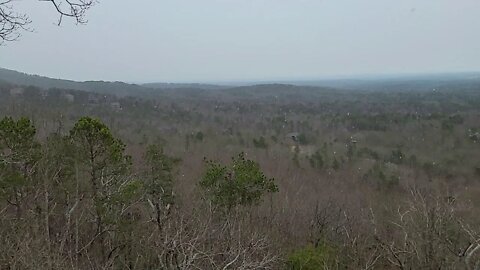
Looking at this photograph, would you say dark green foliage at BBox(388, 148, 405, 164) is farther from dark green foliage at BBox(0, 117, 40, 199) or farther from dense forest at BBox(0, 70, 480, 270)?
dark green foliage at BBox(0, 117, 40, 199)

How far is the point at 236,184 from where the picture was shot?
13.6 m

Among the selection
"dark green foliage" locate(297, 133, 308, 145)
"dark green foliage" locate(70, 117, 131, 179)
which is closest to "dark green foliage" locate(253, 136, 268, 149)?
"dark green foliage" locate(297, 133, 308, 145)

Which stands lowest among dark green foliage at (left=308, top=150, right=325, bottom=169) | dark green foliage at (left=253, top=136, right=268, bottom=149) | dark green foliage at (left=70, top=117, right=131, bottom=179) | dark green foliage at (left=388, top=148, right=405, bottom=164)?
dark green foliage at (left=388, top=148, right=405, bottom=164)

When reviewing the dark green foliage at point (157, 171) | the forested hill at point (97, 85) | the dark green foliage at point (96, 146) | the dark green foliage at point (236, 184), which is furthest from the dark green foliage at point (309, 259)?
the forested hill at point (97, 85)

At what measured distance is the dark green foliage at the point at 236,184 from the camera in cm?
1363

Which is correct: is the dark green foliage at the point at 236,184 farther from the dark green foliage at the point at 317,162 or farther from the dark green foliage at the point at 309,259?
the dark green foliage at the point at 317,162

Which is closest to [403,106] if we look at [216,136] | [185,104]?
[185,104]

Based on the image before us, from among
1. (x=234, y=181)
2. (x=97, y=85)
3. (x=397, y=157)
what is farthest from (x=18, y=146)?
(x=97, y=85)

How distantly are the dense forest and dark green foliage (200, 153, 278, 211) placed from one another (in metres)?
0.04

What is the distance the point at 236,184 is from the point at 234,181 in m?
0.12

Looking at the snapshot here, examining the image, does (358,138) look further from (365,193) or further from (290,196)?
(290,196)

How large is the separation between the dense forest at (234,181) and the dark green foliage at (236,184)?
0.04 metres

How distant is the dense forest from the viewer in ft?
34.4

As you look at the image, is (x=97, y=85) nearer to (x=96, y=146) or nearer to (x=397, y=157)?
(x=397, y=157)
